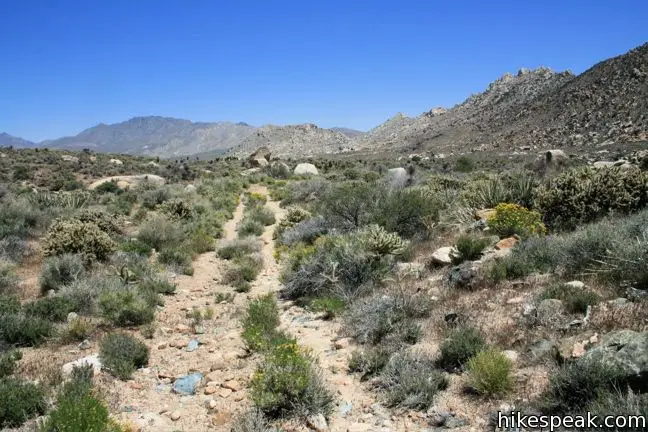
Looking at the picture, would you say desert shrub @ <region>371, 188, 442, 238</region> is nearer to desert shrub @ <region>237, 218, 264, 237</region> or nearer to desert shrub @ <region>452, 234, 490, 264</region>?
desert shrub @ <region>452, 234, 490, 264</region>

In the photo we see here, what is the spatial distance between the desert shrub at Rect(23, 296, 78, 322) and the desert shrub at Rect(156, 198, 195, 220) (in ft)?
28.7

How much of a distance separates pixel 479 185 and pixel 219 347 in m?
9.53

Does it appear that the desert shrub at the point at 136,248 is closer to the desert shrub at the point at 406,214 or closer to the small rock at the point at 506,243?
the desert shrub at the point at 406,214

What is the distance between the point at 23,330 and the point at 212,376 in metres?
3.14

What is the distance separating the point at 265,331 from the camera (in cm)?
673

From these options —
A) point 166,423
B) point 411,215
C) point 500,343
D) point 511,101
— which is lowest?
point 166,423

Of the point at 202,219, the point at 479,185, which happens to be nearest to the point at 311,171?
the point at 202,219

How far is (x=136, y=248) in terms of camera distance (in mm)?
11625

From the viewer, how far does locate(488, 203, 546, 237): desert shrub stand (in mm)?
9092

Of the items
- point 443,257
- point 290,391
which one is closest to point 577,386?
point 290,391

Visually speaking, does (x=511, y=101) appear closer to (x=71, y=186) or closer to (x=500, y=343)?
(x=71, y=186)

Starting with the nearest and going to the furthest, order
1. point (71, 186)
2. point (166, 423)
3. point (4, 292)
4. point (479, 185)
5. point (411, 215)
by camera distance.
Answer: point (166, 423) < point (4, 292) < point (411, 215) < point (479, 185) < point (71, 186)

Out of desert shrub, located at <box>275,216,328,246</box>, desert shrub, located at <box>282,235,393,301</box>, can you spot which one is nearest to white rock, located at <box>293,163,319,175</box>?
desert shrub, located at <box>275,216,328,246</box>

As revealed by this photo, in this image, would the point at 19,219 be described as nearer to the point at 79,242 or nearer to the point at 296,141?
the point at 79,242
